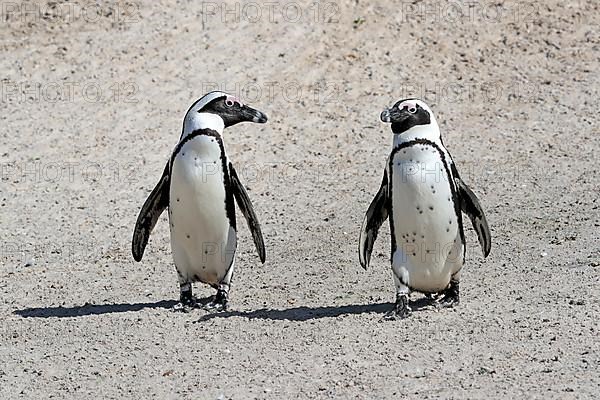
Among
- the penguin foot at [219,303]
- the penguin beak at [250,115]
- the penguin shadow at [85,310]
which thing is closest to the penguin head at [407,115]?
Result: the penguin beak at [250,115]

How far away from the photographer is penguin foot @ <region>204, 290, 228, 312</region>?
6.80 meters

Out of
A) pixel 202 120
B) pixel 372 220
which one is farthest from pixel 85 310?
pixel 372 220

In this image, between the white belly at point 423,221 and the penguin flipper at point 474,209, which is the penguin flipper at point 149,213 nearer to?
the white belly at point 423,221

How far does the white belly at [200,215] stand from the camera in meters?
6.61

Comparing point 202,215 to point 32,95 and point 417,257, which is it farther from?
point 32,95

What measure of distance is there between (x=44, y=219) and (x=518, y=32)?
18.2 ft

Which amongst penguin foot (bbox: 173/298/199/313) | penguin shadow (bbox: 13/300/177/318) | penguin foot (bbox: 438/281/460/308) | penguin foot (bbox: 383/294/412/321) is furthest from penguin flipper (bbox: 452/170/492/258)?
penguin shadow (bbox: 13/300/177/318)

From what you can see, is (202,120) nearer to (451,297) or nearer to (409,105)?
(409,105)

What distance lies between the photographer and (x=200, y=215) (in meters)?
6.69

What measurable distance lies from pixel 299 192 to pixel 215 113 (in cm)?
312

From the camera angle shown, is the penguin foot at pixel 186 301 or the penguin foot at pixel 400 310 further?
the penguin foot at pixel 186 301

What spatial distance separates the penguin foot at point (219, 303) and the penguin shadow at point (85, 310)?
266mm

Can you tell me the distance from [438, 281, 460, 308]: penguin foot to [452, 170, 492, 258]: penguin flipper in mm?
287

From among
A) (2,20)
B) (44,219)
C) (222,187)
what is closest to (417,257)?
(222,187)
